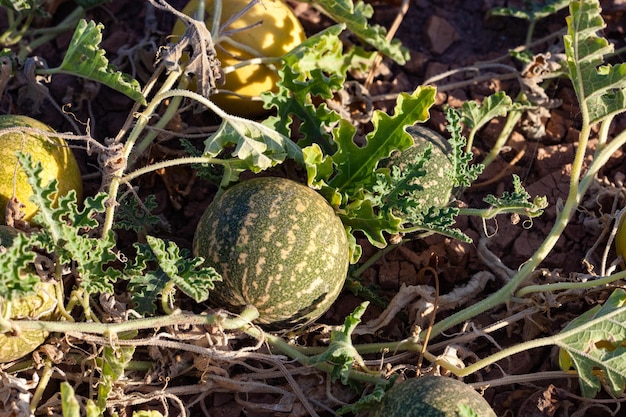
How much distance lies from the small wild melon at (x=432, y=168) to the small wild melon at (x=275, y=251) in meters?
0.40

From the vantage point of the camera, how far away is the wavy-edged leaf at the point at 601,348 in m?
2.53

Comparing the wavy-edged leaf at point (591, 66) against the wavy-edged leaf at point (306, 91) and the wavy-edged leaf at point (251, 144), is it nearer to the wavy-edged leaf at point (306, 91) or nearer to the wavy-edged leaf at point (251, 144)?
the wavy-edged leaf at point (306, 91)

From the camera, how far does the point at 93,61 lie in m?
2.67

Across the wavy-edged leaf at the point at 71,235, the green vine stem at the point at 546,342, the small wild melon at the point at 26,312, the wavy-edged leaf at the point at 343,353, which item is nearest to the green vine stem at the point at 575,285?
the green vine stem at the point at 546,342

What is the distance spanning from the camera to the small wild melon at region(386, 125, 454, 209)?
9.36ft

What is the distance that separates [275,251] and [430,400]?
68 cm

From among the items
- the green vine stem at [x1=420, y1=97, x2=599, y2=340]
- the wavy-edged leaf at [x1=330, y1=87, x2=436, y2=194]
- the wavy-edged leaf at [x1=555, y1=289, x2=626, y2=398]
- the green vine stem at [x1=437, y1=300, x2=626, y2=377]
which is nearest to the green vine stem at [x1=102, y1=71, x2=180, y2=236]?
the wavy-edged leaf at [x1=330, y1=87, x2=436, y2=194]

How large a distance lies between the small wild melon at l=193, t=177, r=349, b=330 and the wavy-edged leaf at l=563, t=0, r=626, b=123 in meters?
1.08

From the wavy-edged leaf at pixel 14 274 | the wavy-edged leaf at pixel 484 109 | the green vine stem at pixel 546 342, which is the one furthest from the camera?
the wavy-edged leaf at pixel 484 109

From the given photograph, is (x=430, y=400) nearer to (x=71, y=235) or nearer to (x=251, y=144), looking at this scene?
(x=251, y=144)

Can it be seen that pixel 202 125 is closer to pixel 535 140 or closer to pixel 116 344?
pixel 116 344

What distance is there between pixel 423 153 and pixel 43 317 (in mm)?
1429

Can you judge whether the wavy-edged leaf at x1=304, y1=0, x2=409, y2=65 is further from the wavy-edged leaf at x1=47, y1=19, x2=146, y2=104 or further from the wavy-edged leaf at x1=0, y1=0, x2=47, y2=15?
the wavy-edged leaf at x1=0, y1=0, x2=47, y2=15

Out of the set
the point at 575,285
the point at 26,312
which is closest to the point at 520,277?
the point at 575,285
